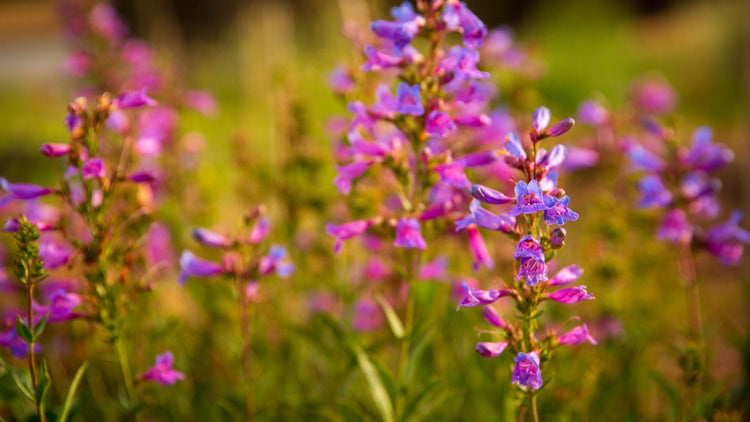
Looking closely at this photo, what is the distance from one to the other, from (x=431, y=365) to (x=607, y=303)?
877mm

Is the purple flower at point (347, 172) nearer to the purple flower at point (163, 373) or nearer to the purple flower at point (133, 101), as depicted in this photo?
the purple flower at point (133, 101)

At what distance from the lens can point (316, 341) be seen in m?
2.73

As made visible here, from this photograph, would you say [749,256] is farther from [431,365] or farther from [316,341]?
[316,341]

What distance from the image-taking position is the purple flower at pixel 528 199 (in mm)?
1536

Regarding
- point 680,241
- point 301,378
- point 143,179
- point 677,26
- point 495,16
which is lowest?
point 301,378

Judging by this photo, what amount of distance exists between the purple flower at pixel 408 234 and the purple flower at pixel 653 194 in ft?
3.46

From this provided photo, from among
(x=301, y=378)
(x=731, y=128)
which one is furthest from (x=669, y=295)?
(x=731, y=128)

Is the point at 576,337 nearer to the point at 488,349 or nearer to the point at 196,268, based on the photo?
the point at 488,349

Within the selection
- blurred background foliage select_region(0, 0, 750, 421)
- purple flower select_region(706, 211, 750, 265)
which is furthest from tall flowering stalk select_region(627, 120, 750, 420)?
blurred background foliage select_region(0, 0, 750, 421)

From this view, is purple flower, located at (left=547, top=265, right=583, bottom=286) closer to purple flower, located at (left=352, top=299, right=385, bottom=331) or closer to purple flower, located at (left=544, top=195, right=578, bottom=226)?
purple flower, located at (left=544, top=195, right=578, bottom=226)

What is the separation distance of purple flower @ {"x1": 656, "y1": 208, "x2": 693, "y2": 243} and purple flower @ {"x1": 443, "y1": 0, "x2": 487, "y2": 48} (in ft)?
3.82

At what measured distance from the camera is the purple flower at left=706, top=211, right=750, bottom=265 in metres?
2.42

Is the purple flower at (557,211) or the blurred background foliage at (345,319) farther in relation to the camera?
the blurred background foliage at (345,319)

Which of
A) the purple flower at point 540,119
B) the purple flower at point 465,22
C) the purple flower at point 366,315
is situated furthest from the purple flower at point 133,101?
the purple flower at point 366,315
